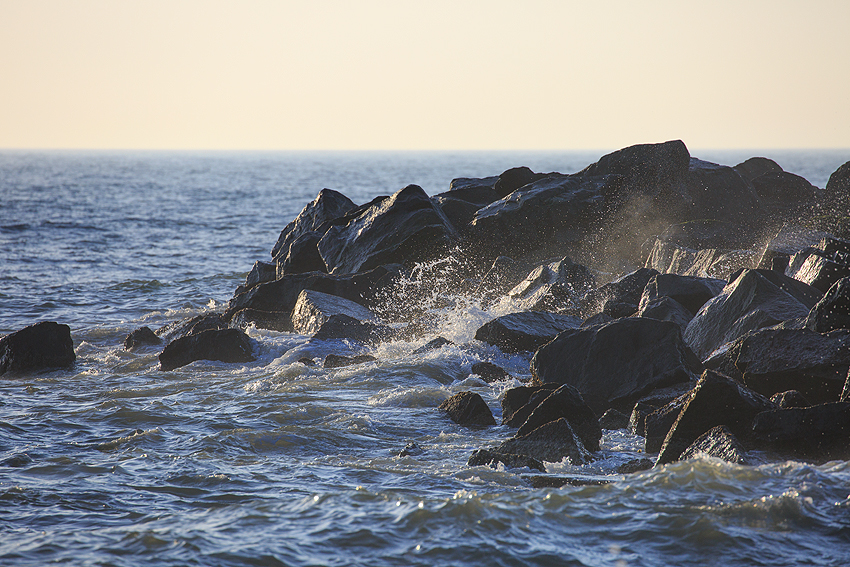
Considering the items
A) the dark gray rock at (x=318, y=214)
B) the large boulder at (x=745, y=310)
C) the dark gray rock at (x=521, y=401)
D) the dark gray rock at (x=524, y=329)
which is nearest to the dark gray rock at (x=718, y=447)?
the dark gray rock at (x=521, y=401)

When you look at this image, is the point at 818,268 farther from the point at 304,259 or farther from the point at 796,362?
the point at 304,259

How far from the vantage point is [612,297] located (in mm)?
12539

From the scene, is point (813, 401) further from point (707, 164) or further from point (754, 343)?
point (707, 164)

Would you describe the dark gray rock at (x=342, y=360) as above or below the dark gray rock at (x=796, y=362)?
below

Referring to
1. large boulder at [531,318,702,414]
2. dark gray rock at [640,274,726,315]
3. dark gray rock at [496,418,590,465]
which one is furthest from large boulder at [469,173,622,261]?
dark gray rock at [496,418,590,465]

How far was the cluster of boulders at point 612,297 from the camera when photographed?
23.7 feet

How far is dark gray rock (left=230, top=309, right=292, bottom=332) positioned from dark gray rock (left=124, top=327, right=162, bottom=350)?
5.07 feet

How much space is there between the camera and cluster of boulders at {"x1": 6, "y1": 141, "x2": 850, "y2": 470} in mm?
7234

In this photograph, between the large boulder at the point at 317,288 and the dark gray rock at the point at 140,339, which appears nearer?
the dark gray rock at the point at 140,339

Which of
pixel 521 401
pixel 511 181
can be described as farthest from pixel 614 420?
pixel 511 181

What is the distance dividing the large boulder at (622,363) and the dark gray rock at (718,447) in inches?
72.9

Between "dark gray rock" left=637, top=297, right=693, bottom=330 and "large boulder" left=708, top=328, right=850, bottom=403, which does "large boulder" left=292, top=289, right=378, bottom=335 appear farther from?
"large boulder" left=708, top=328, right=850, bottom=403

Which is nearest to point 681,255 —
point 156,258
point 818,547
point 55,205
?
point 818,547

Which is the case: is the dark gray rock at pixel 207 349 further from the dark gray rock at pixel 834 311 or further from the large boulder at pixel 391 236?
the dark gray rock at pixel 834 311
